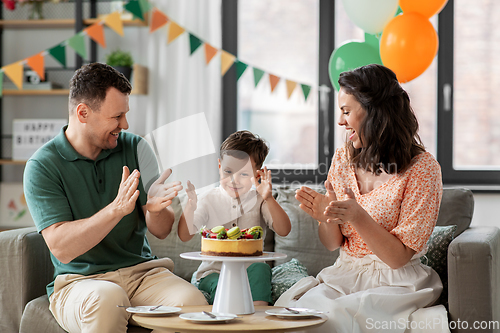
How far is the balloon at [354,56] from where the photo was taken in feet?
9.25

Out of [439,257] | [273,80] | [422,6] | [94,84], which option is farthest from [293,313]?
[273,80]

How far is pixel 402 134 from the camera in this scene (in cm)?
165

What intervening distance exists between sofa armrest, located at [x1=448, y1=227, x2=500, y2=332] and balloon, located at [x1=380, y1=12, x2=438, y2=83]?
4.20 feet

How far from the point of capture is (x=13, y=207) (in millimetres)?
3654

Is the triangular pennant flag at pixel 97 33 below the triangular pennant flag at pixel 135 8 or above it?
Result: below

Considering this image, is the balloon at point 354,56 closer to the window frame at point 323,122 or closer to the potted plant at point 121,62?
the window frame at point 323,122

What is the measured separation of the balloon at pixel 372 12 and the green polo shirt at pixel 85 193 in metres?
1.49

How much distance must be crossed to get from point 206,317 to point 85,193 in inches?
26.7

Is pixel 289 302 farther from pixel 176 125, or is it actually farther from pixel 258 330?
pixel 176 125

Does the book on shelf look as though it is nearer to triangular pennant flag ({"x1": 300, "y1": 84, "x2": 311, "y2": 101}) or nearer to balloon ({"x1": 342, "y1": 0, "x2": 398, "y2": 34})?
triangular pennant flag ({"x1": 300, "y1": 84, "x2": 311, "y2": 101})

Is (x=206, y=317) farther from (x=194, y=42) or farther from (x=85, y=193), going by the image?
(x=194, y=42)

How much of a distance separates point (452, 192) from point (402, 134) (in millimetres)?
649

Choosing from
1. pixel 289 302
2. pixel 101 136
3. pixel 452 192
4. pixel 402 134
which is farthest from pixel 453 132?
pixel 101 136

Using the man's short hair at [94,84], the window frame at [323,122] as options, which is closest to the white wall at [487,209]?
the window frame at [323,122]
